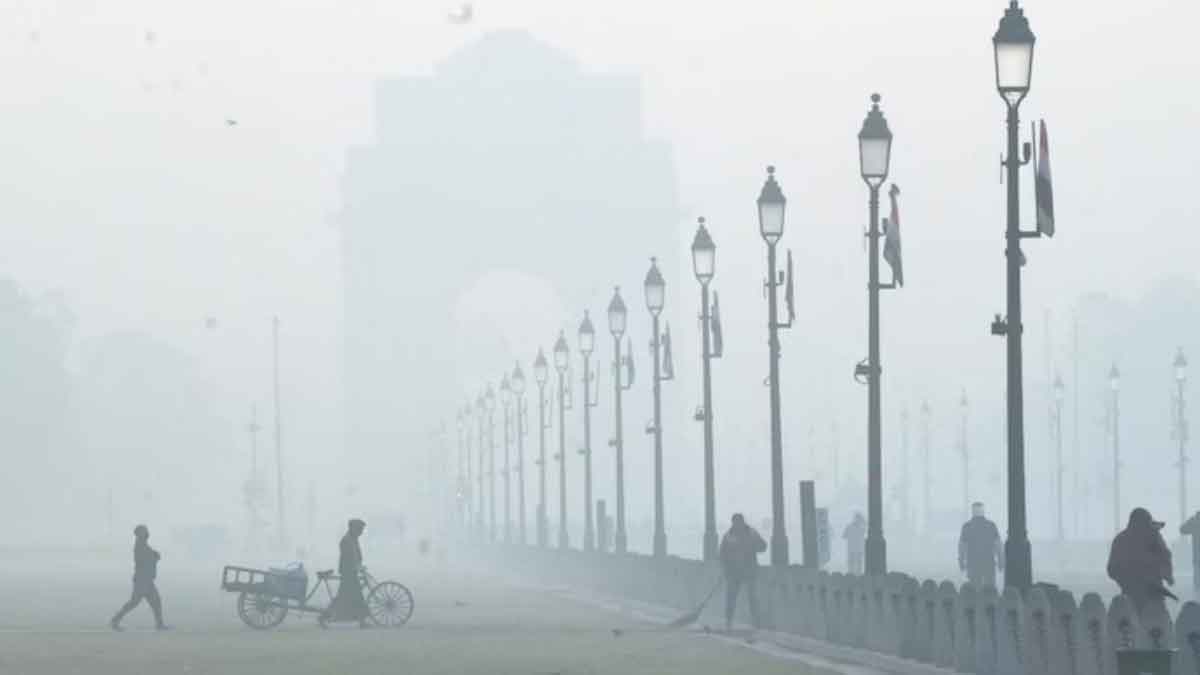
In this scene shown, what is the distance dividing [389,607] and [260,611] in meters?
2.15

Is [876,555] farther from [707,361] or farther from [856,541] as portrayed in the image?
[856,541]

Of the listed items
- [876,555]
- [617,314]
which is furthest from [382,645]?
[617,314]

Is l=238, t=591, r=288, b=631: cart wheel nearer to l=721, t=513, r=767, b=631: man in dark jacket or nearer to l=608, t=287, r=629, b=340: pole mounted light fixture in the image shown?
l=721, t=513, r=767, b=631: man in dark jacket

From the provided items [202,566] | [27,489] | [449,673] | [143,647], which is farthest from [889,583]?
[27,489]

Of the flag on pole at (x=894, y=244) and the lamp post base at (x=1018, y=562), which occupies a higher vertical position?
the flag on pole at (x=894, y=244)

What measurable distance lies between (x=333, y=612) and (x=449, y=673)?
56.5ft

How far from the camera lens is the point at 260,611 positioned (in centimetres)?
5556

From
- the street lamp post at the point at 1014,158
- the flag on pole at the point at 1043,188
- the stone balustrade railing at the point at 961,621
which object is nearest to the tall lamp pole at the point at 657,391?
the stone balustrade railing at the point at 961,621

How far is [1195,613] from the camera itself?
1000 inches

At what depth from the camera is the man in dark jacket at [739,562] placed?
5269cm

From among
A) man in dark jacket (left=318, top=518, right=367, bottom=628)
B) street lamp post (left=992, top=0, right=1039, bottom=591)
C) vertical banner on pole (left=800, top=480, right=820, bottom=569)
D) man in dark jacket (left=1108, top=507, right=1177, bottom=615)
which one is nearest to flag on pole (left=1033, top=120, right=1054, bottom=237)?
street lamp post (left=992, top=0, right=1039, bottom=591)

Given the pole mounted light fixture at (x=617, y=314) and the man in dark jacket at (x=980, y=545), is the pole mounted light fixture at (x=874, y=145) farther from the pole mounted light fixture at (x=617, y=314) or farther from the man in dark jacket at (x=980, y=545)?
the pole mounted light fixture at (x=617, y=314)

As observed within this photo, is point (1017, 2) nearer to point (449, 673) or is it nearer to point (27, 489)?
point (449, 673)

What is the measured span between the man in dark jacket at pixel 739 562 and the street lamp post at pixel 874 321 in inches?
278
